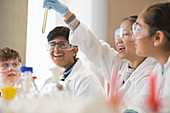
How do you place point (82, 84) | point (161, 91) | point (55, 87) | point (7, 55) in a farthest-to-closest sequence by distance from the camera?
point (7, 55)
point (82, 84)
point (161, 91)
point (55, 87)

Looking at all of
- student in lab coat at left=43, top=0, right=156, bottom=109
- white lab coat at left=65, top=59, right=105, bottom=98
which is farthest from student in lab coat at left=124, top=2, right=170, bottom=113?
white lab coat at left=65, top=59, right=105, bottom=98

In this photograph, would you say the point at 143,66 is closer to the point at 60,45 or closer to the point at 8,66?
the point at 60,45

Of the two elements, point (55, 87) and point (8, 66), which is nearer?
point (55, 87)

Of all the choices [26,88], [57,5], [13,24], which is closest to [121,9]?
[13,24]

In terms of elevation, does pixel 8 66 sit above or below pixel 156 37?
below

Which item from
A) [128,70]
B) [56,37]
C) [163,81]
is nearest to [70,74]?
[56,37]

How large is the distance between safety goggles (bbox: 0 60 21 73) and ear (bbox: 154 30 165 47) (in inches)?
58.2

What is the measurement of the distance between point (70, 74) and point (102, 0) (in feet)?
6.98

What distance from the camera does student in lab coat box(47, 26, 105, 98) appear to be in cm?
201

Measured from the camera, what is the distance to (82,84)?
6.61 feet

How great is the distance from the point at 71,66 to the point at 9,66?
683 mm

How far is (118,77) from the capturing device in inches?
81.7

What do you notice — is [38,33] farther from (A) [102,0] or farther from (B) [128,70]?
(B) [128,70]

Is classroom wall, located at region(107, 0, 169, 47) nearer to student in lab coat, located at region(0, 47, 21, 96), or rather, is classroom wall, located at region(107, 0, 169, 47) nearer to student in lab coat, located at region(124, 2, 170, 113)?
student in lab coat, located at region(0, 47, 21, 96)
